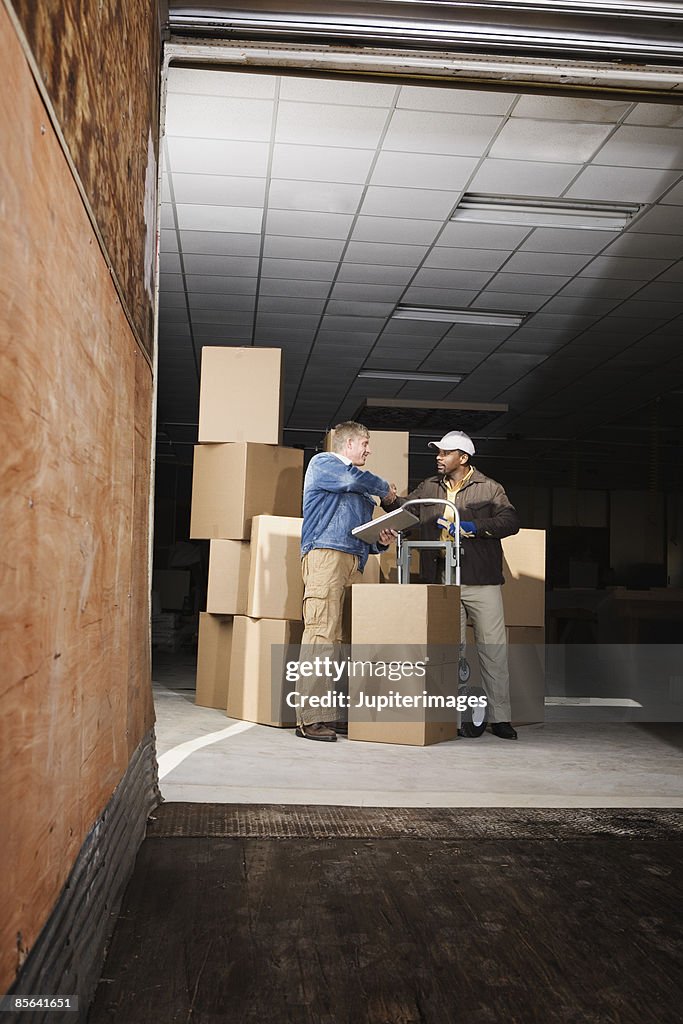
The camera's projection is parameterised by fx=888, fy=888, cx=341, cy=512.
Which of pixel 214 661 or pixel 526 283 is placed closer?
pixel 214 661

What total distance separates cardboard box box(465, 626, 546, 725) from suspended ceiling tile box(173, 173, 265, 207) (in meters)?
2.52

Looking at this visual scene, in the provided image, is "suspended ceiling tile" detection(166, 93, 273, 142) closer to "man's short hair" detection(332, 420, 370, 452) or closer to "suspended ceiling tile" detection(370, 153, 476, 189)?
"suspended ceiling tile" detection(370, 153, 476, 189)

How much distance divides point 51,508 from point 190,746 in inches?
100

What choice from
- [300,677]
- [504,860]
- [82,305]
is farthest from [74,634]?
[300,677]

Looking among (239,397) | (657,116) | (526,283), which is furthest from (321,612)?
(526,283)

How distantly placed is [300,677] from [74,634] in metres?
2.73

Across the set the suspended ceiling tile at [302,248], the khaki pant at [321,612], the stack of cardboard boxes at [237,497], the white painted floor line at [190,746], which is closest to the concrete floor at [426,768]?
the white painted floor line at [190,746]

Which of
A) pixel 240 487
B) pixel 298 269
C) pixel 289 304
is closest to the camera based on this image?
pixel 240 487

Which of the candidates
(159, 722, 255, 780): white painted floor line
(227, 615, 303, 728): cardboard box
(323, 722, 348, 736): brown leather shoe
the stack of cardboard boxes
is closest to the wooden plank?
(159, 722, 255, 780): white painted floor line

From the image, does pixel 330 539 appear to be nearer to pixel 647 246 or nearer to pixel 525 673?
pixel 525 673

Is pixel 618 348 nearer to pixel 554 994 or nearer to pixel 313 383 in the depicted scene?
pixel 313 383

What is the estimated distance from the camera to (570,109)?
376 cm

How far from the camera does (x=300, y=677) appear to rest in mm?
3904

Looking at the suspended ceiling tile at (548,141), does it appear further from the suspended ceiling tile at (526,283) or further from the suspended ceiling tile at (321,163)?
the suspended ceiling tile at (526,283)
